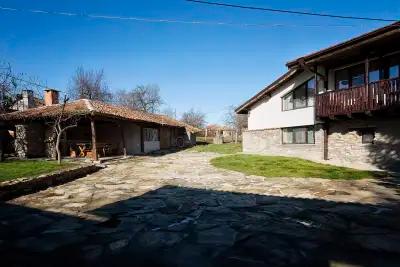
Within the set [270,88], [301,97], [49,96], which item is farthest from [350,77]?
[49,96]

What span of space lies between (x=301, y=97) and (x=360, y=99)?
483 centimetres

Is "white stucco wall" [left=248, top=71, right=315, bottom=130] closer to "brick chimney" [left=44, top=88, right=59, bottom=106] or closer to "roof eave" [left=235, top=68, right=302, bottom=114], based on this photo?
"roof eave" [left=235, top=68, right=302, bottom=114]

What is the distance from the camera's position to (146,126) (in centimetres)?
2473

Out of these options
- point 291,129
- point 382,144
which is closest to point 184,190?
point 382,144

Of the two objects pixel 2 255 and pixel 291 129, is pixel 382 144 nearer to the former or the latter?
pixel 291 129

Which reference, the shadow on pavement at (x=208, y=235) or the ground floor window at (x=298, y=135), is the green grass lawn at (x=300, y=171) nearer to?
the ground floor window at (x=298, y=135)

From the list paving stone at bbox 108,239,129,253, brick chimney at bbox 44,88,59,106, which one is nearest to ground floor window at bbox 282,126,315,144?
paving stone at bbox 108,239,129,253

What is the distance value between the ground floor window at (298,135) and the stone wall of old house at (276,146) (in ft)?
0.81

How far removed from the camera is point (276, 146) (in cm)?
1914

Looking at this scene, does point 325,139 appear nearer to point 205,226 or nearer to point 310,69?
point 310,69

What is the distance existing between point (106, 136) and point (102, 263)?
19.4 metres

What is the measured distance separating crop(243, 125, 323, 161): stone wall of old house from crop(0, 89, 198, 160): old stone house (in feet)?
26.1

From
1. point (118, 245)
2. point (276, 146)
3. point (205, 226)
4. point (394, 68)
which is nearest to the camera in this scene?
point (118, 245)

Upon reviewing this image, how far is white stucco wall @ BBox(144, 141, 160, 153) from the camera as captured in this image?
80.0ft
